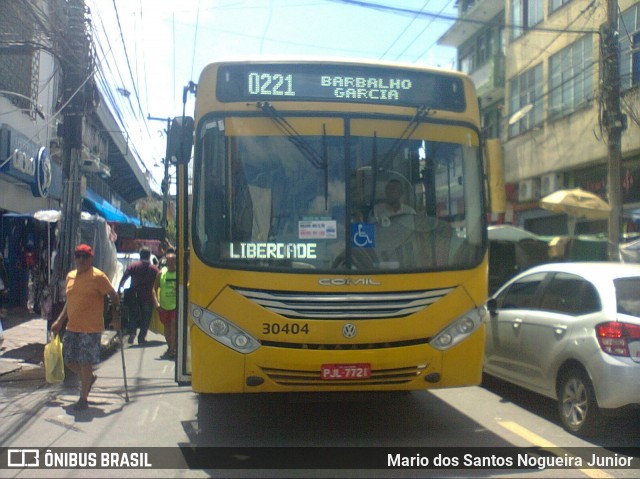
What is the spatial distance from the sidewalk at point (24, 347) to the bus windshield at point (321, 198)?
4.67 meters

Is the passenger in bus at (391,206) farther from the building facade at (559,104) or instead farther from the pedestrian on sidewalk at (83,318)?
the building facade at (559,104)

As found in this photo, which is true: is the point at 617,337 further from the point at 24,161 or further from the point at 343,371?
the point at 24,161

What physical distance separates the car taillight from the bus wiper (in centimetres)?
293

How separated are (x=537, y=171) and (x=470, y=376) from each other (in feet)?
59.0

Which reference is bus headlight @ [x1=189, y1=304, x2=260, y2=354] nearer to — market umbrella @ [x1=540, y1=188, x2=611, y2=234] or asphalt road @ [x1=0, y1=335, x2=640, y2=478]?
asphalt road @ [x1=0, y1=335, x2=640, y2=478]

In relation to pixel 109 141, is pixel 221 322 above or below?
below

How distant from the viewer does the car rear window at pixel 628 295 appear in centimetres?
632

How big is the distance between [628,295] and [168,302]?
22.8 ft

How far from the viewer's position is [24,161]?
14.2 meters

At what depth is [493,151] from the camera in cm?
657

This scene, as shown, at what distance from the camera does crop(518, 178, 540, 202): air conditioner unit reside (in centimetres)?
2330

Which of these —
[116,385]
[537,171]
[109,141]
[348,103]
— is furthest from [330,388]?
[109,141]

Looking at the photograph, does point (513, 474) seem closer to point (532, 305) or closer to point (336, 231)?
point (336, 231)

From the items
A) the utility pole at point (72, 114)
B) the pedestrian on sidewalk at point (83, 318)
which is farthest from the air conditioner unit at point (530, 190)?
the pedestrian on sidewalk at point (83, 318)
